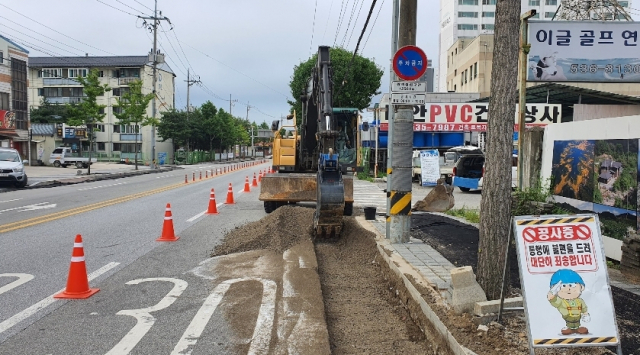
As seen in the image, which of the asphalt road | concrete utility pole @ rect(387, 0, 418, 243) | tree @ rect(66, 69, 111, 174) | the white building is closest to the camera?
the asphalt road

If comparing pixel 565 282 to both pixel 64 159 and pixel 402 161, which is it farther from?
pixel 64 159

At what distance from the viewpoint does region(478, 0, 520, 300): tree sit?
5031mm

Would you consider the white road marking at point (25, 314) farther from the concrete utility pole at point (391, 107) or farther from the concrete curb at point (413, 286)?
the concrete utility pole at point (391, 107)

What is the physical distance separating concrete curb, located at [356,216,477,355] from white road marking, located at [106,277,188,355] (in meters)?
2.81

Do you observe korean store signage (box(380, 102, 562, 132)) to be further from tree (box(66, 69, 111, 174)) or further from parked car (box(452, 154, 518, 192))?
tree (box(66, 69, 111, 174))

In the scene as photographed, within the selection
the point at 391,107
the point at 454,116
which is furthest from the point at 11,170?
the point at 454,116

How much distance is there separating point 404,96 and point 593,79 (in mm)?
7527

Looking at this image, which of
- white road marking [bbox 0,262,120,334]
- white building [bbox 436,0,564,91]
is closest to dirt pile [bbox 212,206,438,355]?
white road marking [bbox 0,262,120,334]

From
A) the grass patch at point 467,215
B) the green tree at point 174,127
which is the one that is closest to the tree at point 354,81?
the green tree at point 174,127

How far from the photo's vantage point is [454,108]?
28125mm

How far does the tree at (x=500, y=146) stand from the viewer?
16.5 feet

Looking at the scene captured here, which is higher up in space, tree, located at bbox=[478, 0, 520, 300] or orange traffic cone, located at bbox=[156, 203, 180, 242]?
tree, located at bbox=[478, 0, 520, 300]

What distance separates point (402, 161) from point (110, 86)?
68.1m

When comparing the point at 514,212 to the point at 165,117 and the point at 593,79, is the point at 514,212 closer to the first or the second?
the point at 593,79
